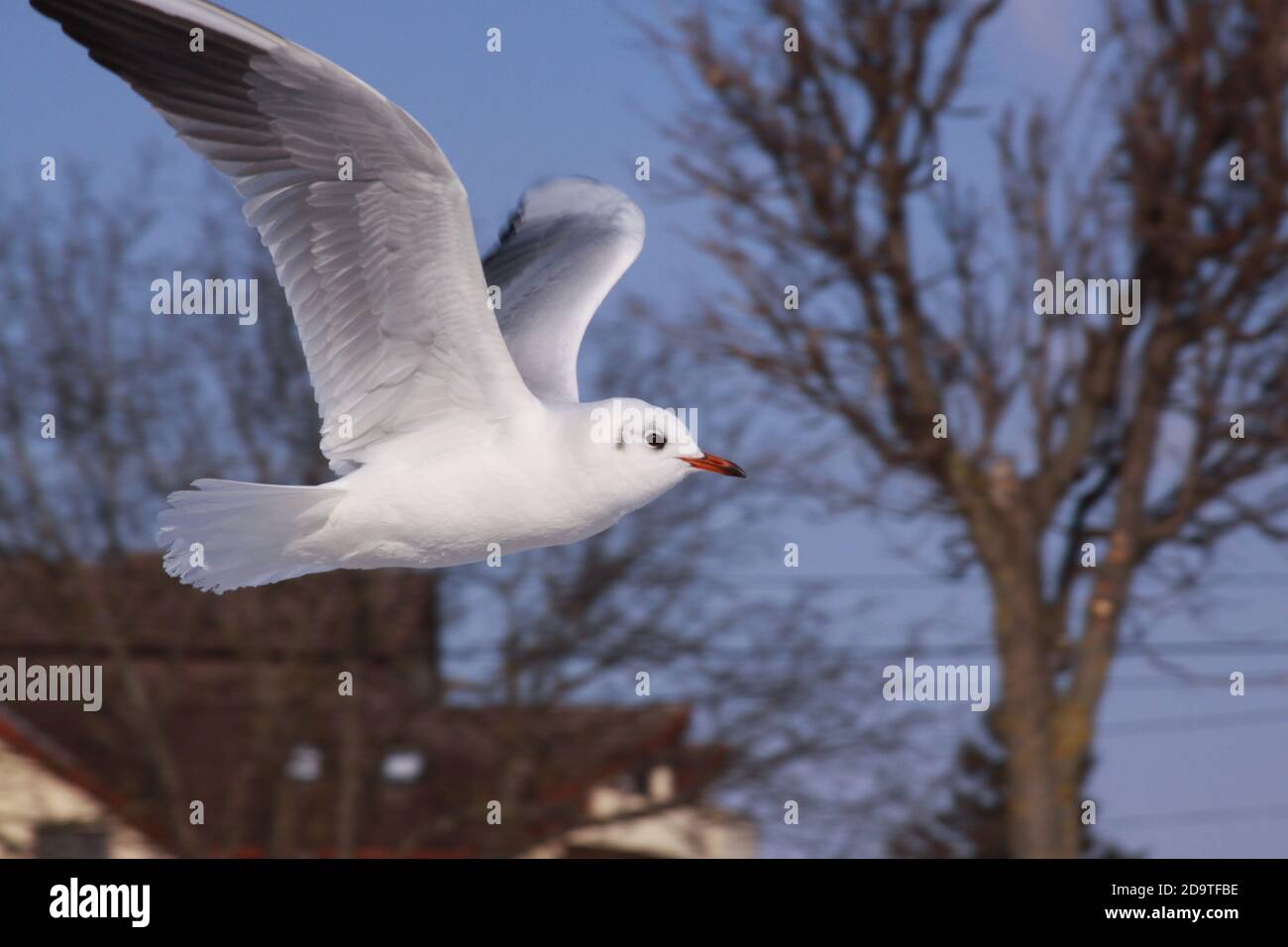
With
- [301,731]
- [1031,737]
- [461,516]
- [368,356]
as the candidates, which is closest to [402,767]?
[301,731]

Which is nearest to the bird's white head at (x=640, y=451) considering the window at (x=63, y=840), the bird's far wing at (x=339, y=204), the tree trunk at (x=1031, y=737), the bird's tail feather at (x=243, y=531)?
the bird's far wing at (x=339, y=204)

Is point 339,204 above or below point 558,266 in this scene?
below

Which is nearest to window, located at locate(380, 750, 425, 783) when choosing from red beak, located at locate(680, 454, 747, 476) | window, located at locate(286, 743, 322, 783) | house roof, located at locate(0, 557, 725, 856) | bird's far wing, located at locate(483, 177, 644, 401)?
house roof, located at locate(0, 557, 725, 856)

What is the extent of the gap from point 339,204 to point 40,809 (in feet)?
18.6

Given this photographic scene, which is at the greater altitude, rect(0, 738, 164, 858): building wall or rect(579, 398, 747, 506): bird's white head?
rect(579, 398, 747, 506): bird's white head

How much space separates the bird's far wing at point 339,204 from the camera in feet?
7.88

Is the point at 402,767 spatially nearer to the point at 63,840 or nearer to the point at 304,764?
the point at 304,764

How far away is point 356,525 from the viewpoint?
2.42 metres

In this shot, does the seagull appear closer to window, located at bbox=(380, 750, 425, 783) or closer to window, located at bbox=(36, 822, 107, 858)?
window, located at bbox=(36, 822, 107, 858)

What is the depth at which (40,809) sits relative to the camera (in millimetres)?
7336

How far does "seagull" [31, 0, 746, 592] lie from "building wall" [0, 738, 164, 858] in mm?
4983

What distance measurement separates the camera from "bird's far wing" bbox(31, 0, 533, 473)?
7.88ft

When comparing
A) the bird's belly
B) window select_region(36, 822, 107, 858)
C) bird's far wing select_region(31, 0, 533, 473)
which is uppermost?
bird's far wing select_region(31, 0, 533, 473)

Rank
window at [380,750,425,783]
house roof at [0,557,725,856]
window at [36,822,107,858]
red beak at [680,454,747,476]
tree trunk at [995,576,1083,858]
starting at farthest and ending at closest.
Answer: window at [380,750,425,783], house roof at [0,557,725,856], window at [36,822,107,858], tree trunk at [995,576,1083,858], red beak at [680,454,747,476]
